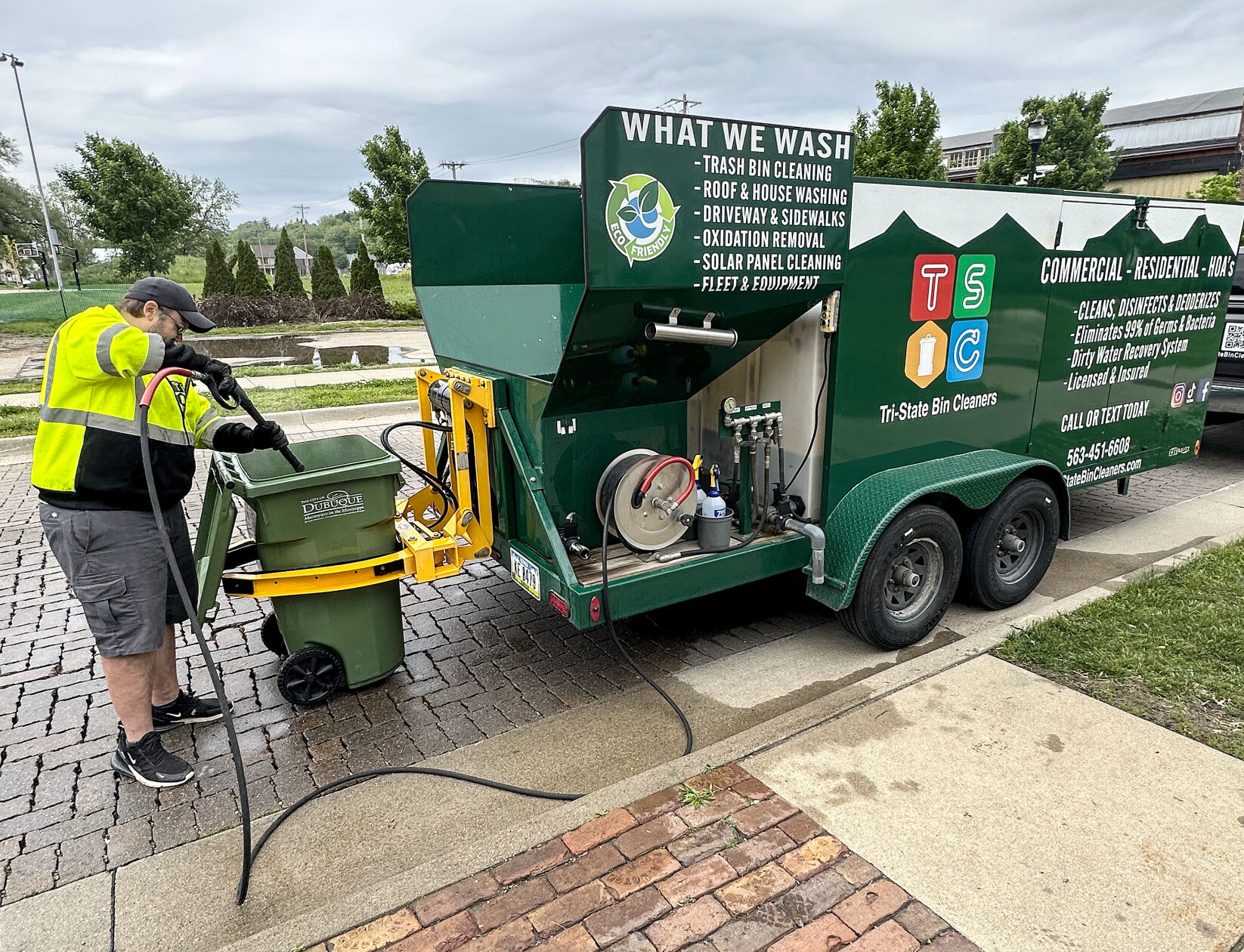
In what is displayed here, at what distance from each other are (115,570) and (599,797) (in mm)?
2041

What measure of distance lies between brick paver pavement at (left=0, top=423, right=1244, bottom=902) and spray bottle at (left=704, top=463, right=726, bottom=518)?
864 mm

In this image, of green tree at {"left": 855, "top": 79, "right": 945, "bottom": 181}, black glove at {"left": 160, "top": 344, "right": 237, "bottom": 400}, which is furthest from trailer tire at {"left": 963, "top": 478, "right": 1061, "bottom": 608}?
green tree at {"left": 855, "top": 79, "right": 945, "bottom": 181}

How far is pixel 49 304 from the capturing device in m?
24.1

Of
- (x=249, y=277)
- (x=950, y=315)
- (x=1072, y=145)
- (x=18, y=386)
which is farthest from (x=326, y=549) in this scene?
(x=1072, y=145)

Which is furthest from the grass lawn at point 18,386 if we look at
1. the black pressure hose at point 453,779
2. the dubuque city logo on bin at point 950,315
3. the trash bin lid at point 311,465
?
the dubuque city logo on bin at point 950,315

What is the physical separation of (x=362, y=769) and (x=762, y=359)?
8.86 feet

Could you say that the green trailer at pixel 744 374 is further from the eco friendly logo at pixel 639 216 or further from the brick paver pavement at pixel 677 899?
the brick paver pavement at pixel 677 899

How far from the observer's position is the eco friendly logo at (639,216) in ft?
9.32

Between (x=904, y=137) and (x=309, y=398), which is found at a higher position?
(x=904, y=137)

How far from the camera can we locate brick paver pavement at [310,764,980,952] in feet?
7.53

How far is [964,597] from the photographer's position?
4.63m

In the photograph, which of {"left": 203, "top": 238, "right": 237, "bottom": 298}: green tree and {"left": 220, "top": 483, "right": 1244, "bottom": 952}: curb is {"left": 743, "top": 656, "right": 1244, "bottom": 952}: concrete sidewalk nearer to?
{"left": 220, "top": 483, "right": 1244, "bottom": 952}: curb

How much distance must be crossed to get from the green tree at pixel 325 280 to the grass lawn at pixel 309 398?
61.1 feet

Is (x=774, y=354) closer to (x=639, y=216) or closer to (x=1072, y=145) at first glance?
(x=639, y=216)
